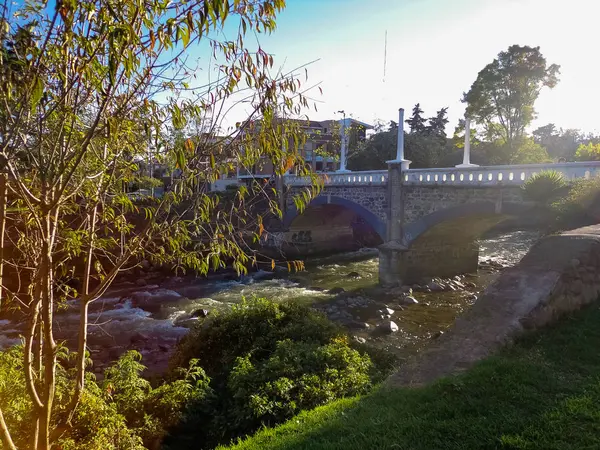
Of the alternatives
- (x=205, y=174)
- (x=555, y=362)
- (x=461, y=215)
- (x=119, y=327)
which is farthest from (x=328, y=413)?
(x=461, y=215)

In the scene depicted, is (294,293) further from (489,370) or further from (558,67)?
(558,67)

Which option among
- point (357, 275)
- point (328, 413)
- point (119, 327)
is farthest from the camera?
point (357, 275)

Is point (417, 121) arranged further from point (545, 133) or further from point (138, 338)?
point (138, 338)

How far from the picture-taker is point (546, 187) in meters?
10.1

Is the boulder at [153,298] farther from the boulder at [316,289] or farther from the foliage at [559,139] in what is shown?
the foliage at [559,139]

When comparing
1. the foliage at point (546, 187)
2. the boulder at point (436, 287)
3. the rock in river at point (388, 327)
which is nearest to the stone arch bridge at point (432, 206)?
the foliage at point (546, 187)

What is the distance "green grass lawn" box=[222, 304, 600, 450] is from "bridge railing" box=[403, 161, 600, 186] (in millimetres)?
7231

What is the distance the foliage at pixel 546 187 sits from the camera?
9.92m

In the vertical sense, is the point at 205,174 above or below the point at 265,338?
above

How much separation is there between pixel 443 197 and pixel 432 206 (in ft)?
1.85

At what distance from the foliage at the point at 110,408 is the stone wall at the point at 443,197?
10.0 m

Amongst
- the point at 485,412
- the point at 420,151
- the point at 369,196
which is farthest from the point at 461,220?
the point at 420,151

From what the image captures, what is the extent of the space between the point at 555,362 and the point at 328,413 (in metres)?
2.13

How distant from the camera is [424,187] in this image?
580 inches
